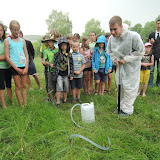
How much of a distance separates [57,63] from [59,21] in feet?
143

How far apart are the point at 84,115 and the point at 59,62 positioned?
159 cm

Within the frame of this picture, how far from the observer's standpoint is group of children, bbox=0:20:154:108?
119 inches

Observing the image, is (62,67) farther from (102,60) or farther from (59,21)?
(59,21)

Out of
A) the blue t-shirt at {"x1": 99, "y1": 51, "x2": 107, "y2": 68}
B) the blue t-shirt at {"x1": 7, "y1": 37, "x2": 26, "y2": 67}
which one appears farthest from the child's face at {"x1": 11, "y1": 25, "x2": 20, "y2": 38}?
the blue t-shirt at {"x1": 99, "y1": 51, "x2": 107, "y2": 68}

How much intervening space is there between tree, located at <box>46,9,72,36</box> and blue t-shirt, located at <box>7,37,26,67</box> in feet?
138

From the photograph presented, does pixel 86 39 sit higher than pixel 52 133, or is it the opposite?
pixel 86 39

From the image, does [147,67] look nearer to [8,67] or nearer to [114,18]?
[114,18]

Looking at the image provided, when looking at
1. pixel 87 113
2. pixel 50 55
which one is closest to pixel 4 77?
pixel 50 55

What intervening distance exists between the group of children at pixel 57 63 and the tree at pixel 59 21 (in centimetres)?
4113

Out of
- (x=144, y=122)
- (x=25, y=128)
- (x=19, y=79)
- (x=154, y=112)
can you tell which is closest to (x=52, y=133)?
(x=25, y=128)

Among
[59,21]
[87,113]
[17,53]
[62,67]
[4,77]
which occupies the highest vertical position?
[59,21]

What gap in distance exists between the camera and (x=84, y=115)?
2.68 metres

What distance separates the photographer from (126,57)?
2.75 m

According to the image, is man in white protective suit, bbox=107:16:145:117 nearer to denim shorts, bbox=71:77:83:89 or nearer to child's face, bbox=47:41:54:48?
denim shorts, bbox=71:77:83:89
